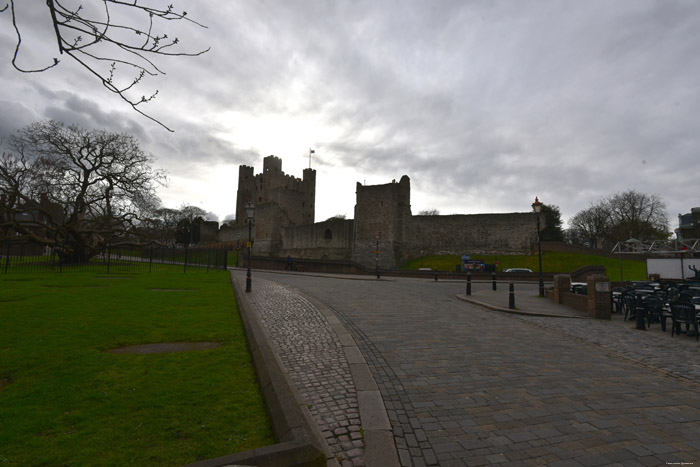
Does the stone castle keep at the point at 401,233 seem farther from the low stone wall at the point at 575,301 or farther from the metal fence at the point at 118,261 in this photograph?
the low stone wall at the point at 575,301

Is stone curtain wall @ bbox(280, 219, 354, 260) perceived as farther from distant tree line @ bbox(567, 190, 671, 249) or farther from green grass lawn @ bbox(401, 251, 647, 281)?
distant tree line @ bbox(567, 190, 671, 249)

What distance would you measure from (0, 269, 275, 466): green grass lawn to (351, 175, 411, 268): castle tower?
114 ft

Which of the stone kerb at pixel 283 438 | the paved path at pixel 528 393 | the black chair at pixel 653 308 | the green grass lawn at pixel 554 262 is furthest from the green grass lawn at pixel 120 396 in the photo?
the green grass lawn at pixel 554 262

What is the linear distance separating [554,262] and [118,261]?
39114 millimetres

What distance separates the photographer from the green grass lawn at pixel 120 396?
2.62 metres

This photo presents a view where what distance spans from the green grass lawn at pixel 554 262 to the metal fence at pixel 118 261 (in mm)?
20980

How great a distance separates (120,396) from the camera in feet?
11.6

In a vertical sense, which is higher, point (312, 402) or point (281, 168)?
point (281, 168)

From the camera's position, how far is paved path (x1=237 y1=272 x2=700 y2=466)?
121 inches

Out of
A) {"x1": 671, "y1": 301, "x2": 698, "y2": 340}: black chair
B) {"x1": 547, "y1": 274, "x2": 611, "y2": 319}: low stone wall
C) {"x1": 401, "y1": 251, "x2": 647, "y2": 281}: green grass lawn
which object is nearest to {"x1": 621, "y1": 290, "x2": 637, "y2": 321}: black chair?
{"x1": 547, "y1": 274, "x2": 611, "y2": 319}: low stone wall

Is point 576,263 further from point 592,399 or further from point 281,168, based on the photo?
point 281,168

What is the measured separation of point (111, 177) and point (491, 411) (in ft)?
97.2

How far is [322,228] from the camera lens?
4919 centimetres

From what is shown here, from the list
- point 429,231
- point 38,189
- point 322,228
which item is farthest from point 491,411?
point 322,228
